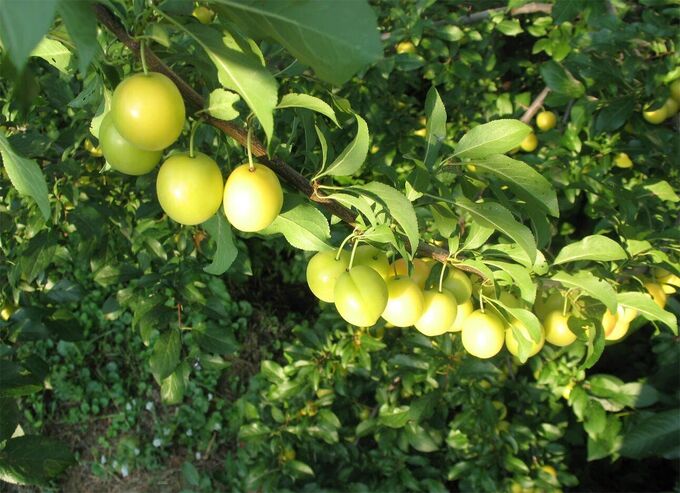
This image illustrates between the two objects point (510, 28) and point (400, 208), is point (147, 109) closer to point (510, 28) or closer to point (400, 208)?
point (400, 208)

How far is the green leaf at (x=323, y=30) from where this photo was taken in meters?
0.50

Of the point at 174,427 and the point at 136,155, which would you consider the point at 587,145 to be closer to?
the point at 136,155

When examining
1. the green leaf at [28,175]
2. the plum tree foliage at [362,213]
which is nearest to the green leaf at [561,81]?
the plum tree foliage at [362,213]

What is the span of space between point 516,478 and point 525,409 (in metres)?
0.25

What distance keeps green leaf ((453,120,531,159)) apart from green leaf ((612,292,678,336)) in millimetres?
360

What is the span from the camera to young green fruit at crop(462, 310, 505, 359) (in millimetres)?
947

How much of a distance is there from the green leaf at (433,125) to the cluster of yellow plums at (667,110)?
90 centimetres

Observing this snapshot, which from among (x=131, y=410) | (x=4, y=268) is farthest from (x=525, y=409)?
(x=131, y=410)

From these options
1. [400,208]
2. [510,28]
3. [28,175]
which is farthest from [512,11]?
[28,175]

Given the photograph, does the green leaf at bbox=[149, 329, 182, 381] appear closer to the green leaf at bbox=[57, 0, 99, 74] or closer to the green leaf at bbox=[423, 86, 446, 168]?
the green leaf at bbox=[423, 86, 446, 168]

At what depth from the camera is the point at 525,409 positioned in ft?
6.03

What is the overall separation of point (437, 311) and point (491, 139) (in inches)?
11.4

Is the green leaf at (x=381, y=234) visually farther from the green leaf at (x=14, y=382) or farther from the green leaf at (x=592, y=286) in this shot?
the green leaf at (x=14, y=382)

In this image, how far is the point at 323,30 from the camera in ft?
1.67
